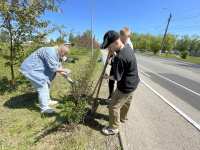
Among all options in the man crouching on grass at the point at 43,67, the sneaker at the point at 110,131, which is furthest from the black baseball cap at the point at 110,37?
the sneaker at the point at 110,131

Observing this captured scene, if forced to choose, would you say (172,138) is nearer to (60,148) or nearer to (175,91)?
(60,148)

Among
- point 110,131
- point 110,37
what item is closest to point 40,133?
point 110,131

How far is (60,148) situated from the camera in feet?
11.4

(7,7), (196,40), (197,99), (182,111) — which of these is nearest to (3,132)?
(7,7)

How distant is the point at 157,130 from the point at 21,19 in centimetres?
448

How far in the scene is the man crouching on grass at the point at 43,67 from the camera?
470cm

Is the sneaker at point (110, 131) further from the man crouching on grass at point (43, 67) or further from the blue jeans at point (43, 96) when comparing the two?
the blue jeans at point (43, 96)

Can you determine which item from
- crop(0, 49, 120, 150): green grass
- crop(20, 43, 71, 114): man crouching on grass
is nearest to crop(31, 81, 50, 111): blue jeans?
crop(20, 43, 71, 114): man crouching on grass

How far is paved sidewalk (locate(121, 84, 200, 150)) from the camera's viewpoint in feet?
12.7

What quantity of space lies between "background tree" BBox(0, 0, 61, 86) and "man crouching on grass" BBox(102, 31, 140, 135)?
3.09 metres

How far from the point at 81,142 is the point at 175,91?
19.7 feet

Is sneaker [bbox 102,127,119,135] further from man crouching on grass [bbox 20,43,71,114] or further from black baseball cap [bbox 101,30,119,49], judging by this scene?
black baseball cap [bbox 101,30,119,49]

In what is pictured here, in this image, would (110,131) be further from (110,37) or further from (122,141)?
(110,37)

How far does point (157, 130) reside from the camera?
4445 mm
